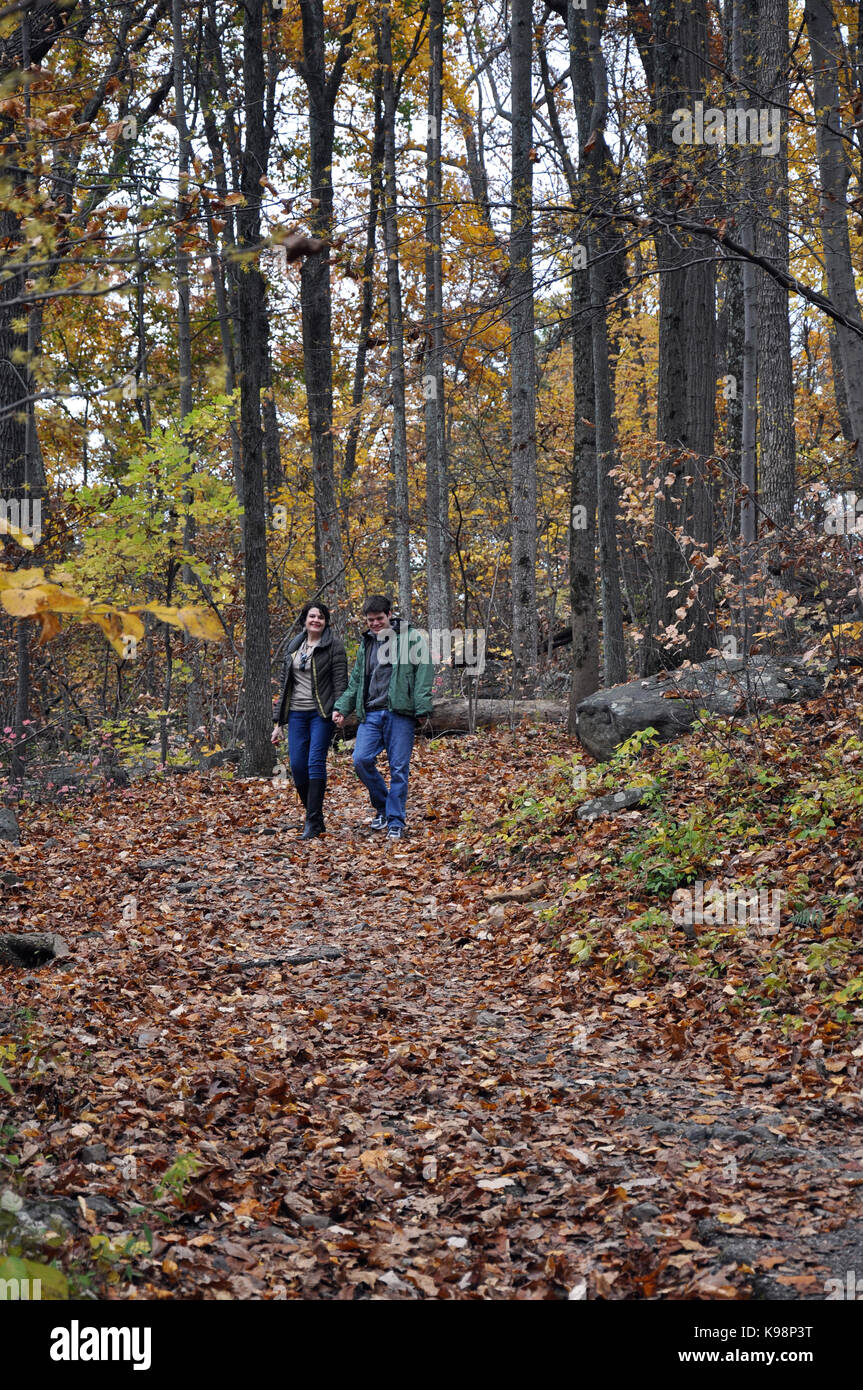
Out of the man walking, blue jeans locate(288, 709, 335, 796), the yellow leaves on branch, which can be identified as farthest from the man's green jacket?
the yellow leaves on branch

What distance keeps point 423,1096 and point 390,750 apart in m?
5.13

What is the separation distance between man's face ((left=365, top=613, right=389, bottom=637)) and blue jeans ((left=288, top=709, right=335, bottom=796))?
3.01ft

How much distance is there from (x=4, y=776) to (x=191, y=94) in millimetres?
12186


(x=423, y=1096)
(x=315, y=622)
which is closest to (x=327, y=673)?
(x=315, y=622)

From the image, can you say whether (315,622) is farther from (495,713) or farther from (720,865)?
(495,713)

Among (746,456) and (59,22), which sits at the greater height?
(59,22)

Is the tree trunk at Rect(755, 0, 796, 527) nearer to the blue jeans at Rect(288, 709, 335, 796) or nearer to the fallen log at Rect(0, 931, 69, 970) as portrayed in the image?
the blue jeans at Rect(288, 709, 335, 796)

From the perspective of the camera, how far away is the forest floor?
10.3 feet

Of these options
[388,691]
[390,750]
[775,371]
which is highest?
[775,371]

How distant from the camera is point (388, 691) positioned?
9.41m
